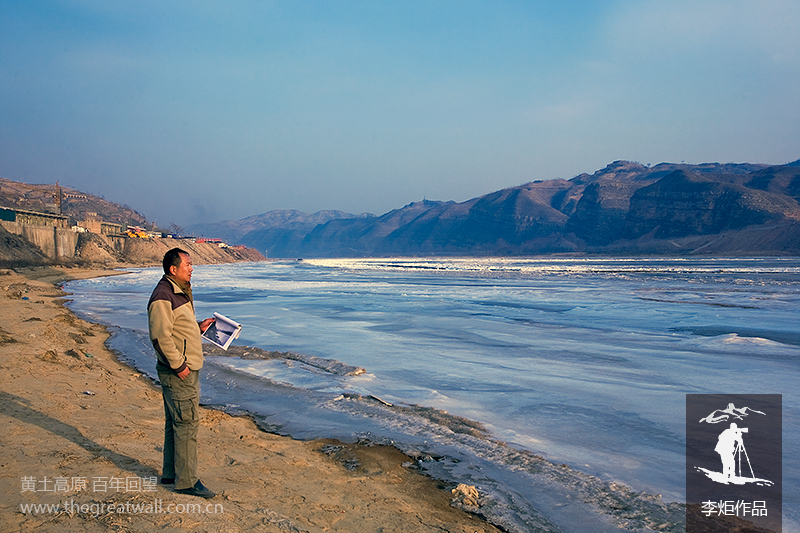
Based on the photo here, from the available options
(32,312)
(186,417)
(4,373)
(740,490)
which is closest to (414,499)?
(186,417)

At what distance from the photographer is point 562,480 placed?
477 centimetres

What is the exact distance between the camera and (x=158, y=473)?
4129 millimetres

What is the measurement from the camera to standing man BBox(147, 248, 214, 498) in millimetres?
3615

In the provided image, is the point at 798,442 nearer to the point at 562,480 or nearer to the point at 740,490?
the point at 740,490

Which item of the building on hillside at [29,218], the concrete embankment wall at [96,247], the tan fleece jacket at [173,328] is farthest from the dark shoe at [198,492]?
the building on hillside at [29,218]

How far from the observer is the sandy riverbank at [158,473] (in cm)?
336

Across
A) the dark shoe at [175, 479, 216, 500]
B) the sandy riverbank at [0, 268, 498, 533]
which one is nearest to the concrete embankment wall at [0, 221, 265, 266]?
the sandy riverbank at [0, 268, 498, 533]

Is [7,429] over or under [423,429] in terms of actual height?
over

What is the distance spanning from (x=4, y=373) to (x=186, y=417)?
16.6 ft

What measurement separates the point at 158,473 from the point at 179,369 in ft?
3.86

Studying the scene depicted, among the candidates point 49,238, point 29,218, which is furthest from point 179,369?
point 29,218
